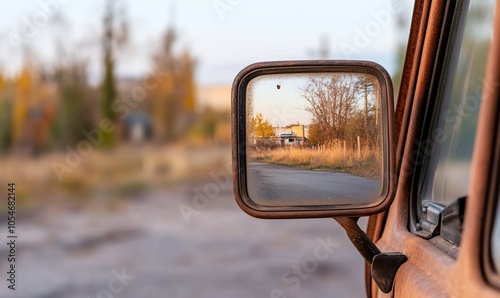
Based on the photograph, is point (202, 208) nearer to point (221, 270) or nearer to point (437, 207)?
point (221, 270)

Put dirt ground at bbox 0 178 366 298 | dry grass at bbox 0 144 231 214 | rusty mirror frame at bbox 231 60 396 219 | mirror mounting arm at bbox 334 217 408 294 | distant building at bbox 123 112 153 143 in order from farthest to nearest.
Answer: distant building at bbox 123 112 153 143, dry grass at bbox 0 144 231 214, dirt ground at bbox 0 178 366 298, mirror mounting arm at bbox 334 217 408 294, rusty mirror frame at bbox 231 60 396 219

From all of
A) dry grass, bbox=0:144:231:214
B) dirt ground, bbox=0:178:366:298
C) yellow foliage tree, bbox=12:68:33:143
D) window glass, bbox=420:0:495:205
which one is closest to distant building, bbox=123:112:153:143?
dry grass, bbox=0:144:231:214

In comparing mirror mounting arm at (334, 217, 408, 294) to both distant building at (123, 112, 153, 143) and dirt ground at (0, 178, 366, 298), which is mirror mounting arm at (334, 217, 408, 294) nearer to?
dirt ground at (0, 178, 366, 298)

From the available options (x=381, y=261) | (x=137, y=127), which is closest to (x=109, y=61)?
(x=137, y=127)

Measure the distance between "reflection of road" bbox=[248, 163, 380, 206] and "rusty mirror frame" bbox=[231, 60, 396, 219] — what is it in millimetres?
15

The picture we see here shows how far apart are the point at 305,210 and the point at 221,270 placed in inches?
470

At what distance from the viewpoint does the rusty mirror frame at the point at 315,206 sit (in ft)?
5.47

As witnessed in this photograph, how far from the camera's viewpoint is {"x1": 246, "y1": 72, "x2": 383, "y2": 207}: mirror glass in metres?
1.68

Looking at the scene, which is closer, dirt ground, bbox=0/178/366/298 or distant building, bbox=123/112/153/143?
dirt ground, bbox=0/178/366/298

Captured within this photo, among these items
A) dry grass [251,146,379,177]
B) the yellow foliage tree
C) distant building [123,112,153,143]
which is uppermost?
dry grass [251,146,379,177]

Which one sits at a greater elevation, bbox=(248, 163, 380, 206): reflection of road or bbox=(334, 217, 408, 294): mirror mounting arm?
bbox=(248, 163, 380, 206): reflection of road

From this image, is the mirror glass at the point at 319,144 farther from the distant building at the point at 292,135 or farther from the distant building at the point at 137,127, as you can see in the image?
the distant building at the point at 137,127

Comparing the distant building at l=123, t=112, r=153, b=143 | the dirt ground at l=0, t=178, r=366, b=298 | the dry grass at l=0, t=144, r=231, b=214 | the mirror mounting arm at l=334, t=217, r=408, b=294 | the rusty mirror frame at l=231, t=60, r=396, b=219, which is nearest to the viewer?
the rusty mirror frame at l=231, t=60, r=396, b=219

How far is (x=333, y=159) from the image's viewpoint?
169cm
